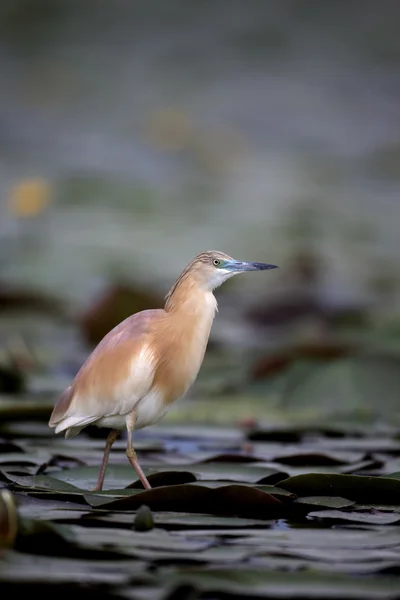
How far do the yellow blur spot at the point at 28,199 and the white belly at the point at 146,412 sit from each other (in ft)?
15.5

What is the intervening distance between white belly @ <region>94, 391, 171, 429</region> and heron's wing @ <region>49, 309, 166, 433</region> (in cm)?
3

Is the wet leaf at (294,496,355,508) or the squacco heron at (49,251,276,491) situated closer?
the wet leaf at (294,496,355,508)

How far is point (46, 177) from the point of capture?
8.81 metres

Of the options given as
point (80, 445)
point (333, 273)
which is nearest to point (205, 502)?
point (80, 445)

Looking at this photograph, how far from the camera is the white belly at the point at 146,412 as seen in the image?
122 inches

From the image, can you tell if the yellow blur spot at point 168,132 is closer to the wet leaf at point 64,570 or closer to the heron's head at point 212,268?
the heron's head at point 212,268

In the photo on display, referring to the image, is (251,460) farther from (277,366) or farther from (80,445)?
(277,366)

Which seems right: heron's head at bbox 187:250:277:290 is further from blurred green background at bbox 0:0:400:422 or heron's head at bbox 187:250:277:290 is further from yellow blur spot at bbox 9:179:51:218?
yellow blur spot at bbox 9:179:51:218

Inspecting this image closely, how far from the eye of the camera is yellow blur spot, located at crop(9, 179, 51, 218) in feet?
25.5

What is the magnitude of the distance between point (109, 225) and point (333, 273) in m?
1.55

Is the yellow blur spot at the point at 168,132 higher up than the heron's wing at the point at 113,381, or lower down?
higher up

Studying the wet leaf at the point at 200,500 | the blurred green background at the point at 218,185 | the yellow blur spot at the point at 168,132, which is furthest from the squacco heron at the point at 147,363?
the yellow blur spot at the point at 168,132

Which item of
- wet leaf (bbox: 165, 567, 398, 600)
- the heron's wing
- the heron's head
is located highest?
the heron's head

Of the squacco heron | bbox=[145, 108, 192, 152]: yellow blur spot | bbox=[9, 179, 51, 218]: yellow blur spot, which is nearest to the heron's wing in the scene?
the squacco heron
